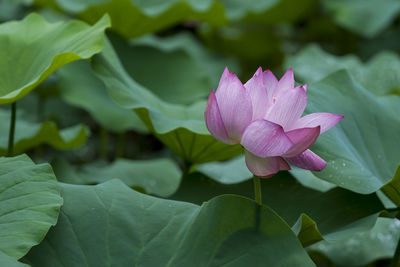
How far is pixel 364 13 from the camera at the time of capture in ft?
9.68

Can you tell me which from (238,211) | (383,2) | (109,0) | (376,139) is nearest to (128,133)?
(109,0)

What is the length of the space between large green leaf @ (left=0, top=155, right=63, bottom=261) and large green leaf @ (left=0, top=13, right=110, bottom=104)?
0.69 ft

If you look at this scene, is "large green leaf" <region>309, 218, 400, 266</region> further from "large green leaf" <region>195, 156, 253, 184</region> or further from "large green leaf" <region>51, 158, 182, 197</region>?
"large green leaf" <region>51, 158, 182, 197</region>

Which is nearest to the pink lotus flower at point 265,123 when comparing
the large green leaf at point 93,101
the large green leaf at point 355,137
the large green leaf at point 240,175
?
the large green leaf at point 355,137

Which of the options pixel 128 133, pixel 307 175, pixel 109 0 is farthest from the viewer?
pixel 128 133

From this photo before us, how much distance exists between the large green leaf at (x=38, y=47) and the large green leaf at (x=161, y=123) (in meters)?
0.07

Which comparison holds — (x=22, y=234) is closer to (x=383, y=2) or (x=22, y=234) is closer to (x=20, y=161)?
(x=20, y=161)

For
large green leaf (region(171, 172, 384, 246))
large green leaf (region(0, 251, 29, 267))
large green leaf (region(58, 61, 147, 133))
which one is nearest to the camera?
large green leaf (region(0, 251, 29, 267))

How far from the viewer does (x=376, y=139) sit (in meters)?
1.18

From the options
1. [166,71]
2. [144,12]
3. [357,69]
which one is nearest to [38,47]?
[144,12]

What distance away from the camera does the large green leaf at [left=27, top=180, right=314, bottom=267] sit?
2.80 feet

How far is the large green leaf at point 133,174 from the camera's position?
145 cm

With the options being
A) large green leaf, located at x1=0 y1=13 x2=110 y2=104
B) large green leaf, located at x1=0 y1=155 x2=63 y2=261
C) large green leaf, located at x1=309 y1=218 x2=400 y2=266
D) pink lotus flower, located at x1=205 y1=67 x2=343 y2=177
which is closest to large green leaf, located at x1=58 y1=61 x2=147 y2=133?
large green leaf, located at x1=0 y1=13 x2=110 y2=104

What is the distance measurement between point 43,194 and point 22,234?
0.08m
